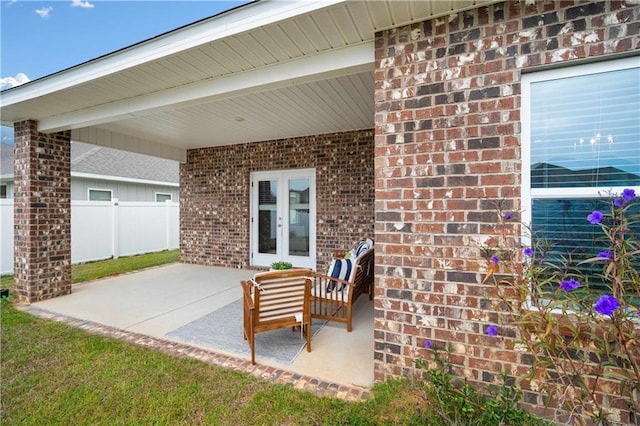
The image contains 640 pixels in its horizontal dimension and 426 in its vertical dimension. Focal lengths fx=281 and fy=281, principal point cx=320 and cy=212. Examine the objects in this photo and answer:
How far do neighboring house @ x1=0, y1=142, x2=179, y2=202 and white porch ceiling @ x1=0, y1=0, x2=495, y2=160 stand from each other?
5.94m

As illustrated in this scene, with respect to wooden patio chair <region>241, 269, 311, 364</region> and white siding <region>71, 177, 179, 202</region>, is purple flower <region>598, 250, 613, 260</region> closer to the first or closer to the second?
wooden patio chair <region>241, 269, 311, 364</region>

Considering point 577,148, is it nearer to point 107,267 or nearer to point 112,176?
point 107,267

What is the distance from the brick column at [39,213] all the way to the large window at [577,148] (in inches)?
266

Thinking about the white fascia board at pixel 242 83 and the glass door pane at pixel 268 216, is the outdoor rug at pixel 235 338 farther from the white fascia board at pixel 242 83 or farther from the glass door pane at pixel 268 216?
the glass door pane at pixel 268 216

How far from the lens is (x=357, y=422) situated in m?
1.93

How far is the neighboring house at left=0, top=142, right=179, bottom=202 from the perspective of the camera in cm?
1030

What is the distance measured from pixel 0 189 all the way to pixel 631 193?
16.2 metres

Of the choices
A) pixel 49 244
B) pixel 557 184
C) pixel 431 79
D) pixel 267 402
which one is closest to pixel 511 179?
pixel 557 184

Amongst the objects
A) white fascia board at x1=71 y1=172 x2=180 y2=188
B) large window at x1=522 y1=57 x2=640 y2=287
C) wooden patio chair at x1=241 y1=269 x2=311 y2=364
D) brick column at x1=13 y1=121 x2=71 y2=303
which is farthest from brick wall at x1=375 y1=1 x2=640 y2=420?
white fascia board at x1=71 y1=172 x2=180 y2=188

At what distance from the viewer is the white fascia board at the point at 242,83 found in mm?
2684

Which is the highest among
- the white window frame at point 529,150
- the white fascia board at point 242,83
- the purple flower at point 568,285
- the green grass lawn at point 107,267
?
the white fascia board at point 242,83

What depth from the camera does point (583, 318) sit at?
1793 millimetres

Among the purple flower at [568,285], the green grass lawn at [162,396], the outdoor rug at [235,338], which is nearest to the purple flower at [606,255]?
the purple flower at [568,285]

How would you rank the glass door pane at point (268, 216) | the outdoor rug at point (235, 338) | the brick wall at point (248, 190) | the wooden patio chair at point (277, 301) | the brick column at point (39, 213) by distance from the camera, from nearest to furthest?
the wooden patio chair at point (277, 301) < the outdoor rug at point (235, 338) < the brick column at point (39, 213) < the brick wall at point (248, 190) < the glass door pane at point (268, 216)
